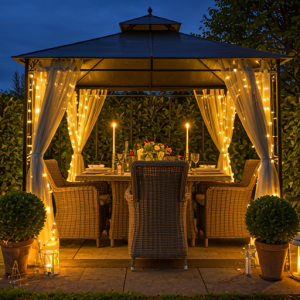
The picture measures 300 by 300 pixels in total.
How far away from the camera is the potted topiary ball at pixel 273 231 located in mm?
3256

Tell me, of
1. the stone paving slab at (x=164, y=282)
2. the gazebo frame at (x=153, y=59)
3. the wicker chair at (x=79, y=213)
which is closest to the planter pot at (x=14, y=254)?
the gazebo frame at (x=153, y=59)

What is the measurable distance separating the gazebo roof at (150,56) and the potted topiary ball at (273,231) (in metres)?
1.73

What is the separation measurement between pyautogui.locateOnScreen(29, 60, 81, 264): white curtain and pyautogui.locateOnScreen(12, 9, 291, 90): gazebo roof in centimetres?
18

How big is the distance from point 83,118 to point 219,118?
7.80ft

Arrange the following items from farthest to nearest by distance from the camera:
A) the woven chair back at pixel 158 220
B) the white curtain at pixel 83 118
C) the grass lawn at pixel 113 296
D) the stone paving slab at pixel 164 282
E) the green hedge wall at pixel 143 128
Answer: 1. the green hedge wall at pixel 143 128
2. the white curtain at pixel 83 118
3. the woven chair back at pixel 158 220
4. the stone paving slab at pixel 164 282
5. the grass lawn at pixel 113 296

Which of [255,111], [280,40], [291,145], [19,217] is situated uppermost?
[280,40]

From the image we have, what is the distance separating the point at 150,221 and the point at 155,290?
722 millimetres

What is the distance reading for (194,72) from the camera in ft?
18.2

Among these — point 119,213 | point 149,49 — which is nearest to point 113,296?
point 119,213

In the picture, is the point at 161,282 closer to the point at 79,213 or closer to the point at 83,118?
the point at 79,213

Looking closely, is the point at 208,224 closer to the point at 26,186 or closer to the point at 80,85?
the point at 26,186

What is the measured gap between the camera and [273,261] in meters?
3.30

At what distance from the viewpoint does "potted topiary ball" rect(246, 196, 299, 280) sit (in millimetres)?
3256

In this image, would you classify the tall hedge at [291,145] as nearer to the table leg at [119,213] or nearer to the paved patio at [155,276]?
the paved patio at [155,276]
